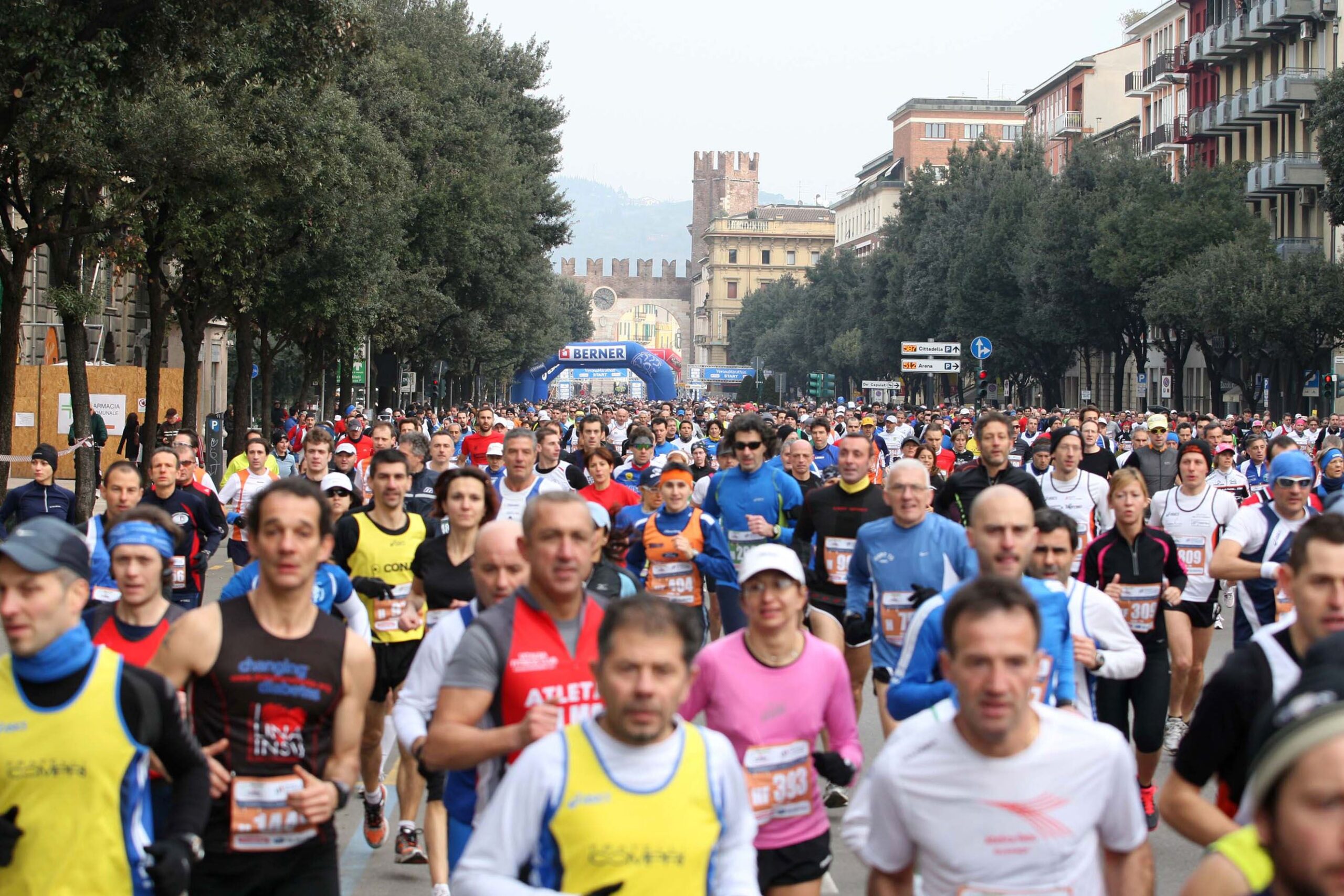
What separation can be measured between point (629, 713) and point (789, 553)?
70.1 inches

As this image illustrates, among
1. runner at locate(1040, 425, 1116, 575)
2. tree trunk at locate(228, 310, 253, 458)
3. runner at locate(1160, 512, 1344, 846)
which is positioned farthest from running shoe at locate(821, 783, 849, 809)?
tree trunk at locate(228, 310, 253, 458)

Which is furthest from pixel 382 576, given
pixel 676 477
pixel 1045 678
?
pixel 1045 678

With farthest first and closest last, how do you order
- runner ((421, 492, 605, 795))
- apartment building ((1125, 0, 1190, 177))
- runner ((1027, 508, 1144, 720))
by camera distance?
apartment building ((1125, 0, 1190, 177))
runner ((1027, 508, 1144, 720))
runner ((421, 492, 605, 795))

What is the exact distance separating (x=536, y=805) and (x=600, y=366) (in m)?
76.7

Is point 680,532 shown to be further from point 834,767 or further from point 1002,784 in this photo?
point 1002,784

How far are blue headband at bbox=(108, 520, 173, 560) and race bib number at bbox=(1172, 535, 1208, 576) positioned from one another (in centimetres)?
643

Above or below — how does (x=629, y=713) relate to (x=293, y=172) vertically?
below

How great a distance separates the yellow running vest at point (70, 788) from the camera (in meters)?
4.02

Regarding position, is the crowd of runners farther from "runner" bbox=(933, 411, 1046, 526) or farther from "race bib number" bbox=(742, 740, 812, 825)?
"runner" bbox=(933, 411, 1046, 526)

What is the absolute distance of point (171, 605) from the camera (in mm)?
5742

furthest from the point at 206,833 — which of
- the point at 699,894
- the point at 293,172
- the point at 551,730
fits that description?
the point at 293,172

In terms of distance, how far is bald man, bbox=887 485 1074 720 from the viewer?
16.3ft

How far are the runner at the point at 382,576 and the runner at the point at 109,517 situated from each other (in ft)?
3.19

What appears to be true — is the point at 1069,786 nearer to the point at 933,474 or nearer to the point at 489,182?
the point at 933,474
